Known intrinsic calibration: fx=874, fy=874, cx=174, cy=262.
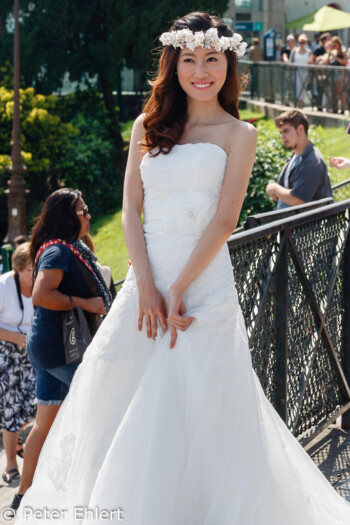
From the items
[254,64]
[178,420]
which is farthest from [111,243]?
[178,420]

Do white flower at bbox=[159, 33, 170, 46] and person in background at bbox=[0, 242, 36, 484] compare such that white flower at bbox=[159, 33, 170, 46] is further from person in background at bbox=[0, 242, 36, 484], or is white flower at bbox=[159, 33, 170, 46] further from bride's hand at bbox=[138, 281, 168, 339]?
person in background at bbox=[0, 242, 36, 484]

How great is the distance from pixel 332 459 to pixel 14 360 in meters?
2.43

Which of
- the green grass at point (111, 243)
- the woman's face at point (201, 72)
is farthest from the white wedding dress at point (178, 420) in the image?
the green grass at point (111, 243)

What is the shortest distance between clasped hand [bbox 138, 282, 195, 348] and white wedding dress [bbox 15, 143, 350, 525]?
35 millimetres

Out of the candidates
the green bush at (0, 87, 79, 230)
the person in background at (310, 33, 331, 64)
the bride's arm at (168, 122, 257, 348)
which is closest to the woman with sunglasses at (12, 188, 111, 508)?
the bride's arm at (168, 122, 257, 348)

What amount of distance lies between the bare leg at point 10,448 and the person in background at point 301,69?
17031 mm

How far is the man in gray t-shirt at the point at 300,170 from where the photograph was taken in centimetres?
695

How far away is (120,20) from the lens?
24422 mm

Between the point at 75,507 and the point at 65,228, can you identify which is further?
the point at 65,228

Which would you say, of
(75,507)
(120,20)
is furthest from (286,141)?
(120,20)

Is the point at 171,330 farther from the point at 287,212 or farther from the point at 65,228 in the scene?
the point at 287,212

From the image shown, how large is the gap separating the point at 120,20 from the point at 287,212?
20206mm

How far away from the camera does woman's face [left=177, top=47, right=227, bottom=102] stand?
334 centimetres

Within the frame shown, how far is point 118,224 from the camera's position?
71.1ft
